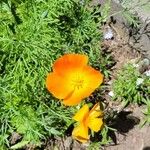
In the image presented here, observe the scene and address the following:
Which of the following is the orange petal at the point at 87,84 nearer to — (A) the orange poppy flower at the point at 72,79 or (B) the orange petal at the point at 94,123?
(A) the orange poppy flower at the point at 72,79

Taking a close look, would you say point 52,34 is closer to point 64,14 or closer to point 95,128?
point 64,14

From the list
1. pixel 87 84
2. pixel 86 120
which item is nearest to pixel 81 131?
pixel 86 120

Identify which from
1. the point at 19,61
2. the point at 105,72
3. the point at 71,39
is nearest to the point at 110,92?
the point at 105,72

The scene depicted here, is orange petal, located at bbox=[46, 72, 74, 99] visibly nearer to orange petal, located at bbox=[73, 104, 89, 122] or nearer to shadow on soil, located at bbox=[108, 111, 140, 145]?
orange petal, located at bbox=[73, 104, 89, 122]

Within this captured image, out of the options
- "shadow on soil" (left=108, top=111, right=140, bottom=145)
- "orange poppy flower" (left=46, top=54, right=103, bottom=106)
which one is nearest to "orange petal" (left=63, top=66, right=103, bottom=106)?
"orange poppy flower" (left=46, top=54, right=103, bottom=106)

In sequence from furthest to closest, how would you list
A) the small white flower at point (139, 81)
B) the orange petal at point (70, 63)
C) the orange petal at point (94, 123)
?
the small white flower at point (139, 81) → the orange petal at point (94, 123) → the orange petal at point (70, 63)

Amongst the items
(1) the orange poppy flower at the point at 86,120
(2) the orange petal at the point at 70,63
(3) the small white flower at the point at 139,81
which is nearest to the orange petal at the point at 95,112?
(1) the orange poppy flower at the point at 86,120
